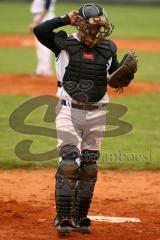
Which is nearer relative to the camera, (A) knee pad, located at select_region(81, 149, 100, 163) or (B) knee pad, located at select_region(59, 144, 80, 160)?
(B) knee pad, located at select_region(59, 144, 80, 160)

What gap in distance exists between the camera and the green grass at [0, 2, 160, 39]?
32.7m

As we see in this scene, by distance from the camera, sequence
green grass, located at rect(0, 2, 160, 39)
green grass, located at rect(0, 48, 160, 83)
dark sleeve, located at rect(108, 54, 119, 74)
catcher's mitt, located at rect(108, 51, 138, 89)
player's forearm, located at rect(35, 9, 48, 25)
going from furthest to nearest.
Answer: green grass, located at rect(0, 2, 160, 39)
green grass, located at rect(0, 48, 160, 83)
player's forearm, located at rect(35, 9, 48, 25)
dark sleeve, located at rect(108, 54, 119, 74)
catcher's mitt, located at rect(108, 51, 138, 89)

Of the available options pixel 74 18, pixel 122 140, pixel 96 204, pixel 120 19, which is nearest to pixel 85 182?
pixel 96 204

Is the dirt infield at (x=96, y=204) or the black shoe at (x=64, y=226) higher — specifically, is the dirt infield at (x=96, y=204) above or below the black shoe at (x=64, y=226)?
below

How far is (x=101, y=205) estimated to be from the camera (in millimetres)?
7789

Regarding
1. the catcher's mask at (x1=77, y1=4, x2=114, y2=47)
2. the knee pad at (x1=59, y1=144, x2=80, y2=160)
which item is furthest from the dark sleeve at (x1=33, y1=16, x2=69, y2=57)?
the knee pad at (x1=59, y1=144, x2=80, y2=160)

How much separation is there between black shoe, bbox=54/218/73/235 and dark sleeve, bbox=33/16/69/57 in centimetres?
163

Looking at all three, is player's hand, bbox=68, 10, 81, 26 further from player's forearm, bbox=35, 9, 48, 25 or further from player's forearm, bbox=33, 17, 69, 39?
player's forearm, bbox=35, 9, 48, 25

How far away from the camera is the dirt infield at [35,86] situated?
15.7 m

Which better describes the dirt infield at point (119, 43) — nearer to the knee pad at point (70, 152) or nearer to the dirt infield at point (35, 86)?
the dirt infield at point (35, 86)

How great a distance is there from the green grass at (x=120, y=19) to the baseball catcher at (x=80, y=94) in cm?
2291

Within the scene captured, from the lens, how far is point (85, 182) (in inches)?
259

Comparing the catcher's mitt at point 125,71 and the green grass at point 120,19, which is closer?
the catcher's mitt at point 125,71

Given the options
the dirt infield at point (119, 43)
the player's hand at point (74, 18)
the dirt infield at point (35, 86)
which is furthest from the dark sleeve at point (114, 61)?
the dirt infield at point (119, 43)
